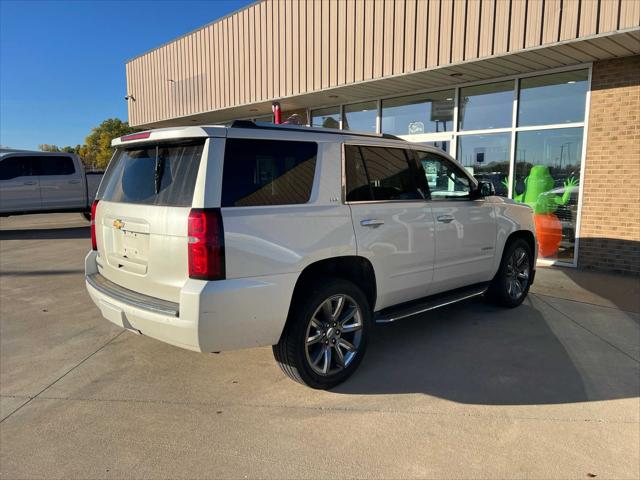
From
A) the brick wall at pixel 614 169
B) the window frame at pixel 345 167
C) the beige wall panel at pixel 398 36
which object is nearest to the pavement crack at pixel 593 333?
the window frame at pixel 345 167

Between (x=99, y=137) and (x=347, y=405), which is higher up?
(x=99, y=137)

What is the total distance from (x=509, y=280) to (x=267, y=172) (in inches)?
138

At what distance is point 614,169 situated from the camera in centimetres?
730

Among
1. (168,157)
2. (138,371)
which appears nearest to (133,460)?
(138,371)

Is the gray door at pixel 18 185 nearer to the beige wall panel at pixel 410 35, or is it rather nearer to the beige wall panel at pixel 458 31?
the beige wall panel at pixel 410 35

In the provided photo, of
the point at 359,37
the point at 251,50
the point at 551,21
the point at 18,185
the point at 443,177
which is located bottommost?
the point at 18,185

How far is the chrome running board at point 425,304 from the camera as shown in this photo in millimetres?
3938

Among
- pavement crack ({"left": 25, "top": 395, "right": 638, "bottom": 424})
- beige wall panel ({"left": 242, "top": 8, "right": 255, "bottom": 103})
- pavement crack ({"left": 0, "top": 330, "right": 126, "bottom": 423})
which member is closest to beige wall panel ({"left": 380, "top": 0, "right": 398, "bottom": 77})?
beige wall panel ({"left": 242, "top": 8, "right": 255, "bottom": 103})

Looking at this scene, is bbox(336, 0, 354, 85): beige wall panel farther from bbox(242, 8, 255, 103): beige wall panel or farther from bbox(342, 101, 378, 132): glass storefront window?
bbox(242, 8, 255, 103): beige wall panel

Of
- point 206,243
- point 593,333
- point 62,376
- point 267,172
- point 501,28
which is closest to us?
point 206,243

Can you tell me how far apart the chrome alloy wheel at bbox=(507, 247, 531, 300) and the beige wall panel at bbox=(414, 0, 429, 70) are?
4177 millimetres

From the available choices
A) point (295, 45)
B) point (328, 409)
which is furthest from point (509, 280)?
point (295, 45)

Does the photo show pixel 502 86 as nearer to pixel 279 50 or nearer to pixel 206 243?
pixel 279 50

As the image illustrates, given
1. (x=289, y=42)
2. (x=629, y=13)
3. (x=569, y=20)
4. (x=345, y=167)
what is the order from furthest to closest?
(x=289, y=42) < (x=569, y=20) < (x=629, y=13) < (x=345, y=167)
